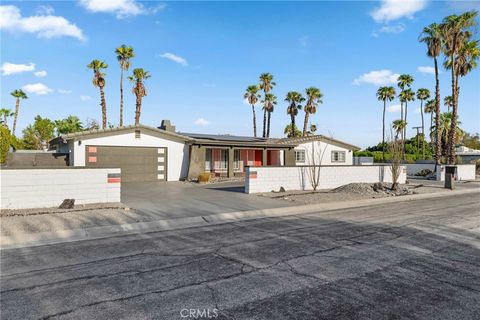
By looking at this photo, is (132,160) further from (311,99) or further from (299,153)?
(311,99)

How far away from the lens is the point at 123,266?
19.9ft

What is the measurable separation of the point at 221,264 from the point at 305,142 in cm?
2620

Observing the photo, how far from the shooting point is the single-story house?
2217cm

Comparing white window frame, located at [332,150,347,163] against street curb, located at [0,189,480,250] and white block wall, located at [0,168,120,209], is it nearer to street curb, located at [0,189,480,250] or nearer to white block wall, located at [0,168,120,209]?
street curb, located at [0,189,480,250]

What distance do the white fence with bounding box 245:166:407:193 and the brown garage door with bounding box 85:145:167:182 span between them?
9499 mm

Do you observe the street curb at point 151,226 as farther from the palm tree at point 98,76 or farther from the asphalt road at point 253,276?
the palm tree at point 98,76

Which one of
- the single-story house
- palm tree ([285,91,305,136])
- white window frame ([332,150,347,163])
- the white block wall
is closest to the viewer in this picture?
the white block wall

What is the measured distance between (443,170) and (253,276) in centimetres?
2820

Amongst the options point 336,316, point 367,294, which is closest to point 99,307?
point 336,316

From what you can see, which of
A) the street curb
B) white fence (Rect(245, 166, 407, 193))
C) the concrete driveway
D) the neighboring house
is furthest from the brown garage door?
the street curb

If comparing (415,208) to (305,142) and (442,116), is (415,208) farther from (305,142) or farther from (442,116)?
(442,116)

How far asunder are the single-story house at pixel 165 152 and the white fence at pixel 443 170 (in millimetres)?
10585

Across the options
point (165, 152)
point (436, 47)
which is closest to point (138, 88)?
point (165, 152)

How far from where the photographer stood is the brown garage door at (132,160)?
22.2 metres
